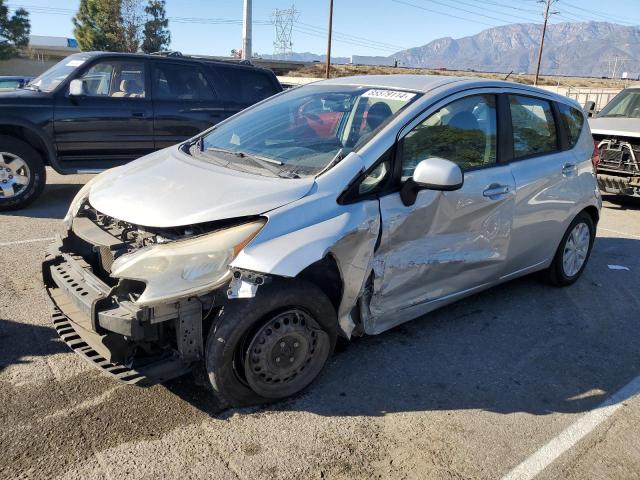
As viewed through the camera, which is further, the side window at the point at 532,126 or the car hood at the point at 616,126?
the car hood at the point at 616,126

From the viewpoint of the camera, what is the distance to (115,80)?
7531 millimetres

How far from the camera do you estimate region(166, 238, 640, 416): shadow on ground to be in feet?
10.5

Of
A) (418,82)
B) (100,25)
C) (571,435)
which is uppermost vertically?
(100,25)

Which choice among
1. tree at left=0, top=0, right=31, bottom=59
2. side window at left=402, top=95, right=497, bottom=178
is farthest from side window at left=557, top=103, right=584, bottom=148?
tree at left=0, top=0, right=31, bottom=59

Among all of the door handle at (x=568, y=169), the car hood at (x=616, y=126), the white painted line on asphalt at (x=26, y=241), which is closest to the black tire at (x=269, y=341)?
the door handle at (x=568, y=169)

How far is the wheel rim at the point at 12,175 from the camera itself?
6.79 meters

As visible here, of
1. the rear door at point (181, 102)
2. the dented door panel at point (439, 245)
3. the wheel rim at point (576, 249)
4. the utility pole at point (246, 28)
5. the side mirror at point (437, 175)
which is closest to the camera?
the side mirror at point (437, 175)

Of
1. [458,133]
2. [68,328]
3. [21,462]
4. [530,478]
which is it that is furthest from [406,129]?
[21,462]

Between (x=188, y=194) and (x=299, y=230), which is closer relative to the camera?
(x=299, y=230)

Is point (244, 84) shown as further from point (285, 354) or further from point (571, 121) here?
point (285, 354)

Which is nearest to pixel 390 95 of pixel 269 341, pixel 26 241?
pixel 269 341

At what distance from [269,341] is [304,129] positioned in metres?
1.55

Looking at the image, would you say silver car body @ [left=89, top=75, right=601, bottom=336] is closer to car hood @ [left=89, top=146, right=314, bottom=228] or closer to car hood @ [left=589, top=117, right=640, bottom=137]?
car hood @ [left=89, top=146, right=314, bottom=228]

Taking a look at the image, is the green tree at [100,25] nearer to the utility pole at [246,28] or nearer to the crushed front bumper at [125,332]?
the utility pole at [246,28]
